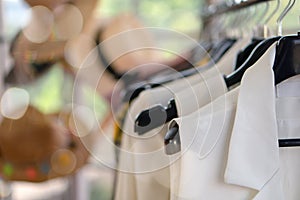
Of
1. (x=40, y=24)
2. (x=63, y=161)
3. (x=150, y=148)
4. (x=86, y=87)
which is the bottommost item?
(x=63, y=161)

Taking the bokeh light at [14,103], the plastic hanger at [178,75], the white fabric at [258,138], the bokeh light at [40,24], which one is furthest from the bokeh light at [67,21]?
the white fabric at [258,138]

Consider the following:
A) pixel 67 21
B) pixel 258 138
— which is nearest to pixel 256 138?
pixel 258 138

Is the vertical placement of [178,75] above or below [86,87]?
above

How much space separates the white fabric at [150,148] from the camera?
0.71 metres

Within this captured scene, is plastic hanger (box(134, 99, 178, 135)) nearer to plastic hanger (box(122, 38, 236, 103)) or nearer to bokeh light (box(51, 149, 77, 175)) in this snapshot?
plastic hanger (box(122, 38, 236, 103))

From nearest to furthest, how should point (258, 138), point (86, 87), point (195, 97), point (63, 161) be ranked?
point (258, 138), point (195, 97), point (63, 161), point (86, 87)

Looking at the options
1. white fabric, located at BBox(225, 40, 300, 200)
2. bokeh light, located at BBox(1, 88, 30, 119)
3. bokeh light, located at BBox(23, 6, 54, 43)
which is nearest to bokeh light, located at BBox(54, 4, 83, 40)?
bokeh light, located at BBox(23, 6, 54, 43)

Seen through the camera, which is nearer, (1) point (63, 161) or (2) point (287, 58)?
(2) point (287, 58)

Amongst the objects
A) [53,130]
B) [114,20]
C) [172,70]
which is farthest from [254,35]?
[114,20]

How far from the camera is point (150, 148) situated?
2.45ft

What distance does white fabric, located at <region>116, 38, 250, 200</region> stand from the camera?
708 mm

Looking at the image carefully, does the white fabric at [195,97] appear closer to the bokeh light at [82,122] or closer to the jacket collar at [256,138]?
the jacket collar at [256,138]

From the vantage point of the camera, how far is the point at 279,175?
22.1 inches

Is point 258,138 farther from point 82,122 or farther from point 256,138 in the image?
point 82,122
